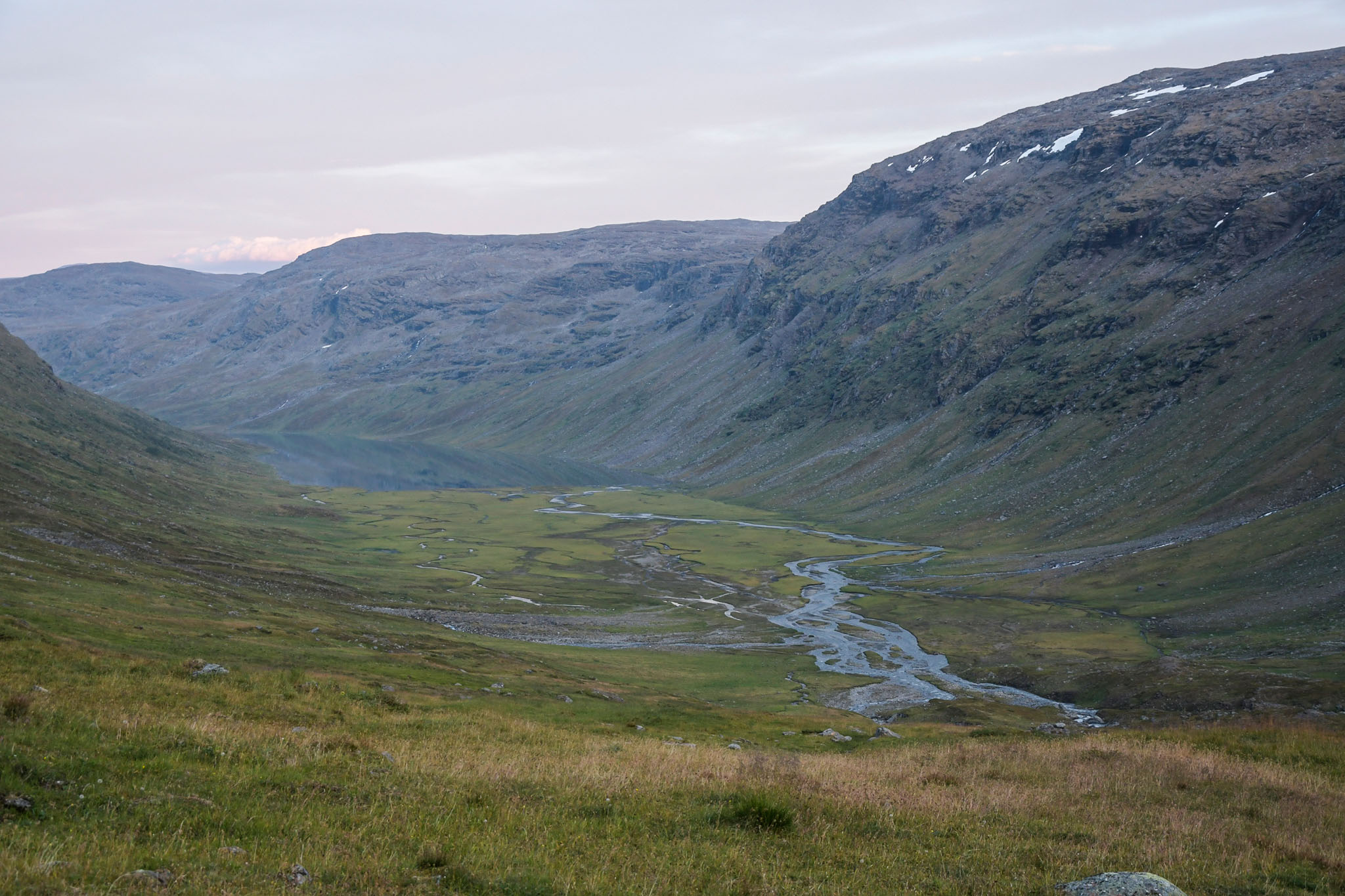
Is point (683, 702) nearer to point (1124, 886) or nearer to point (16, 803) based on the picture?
point (1124, 886)

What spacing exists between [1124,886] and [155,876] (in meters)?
14.7

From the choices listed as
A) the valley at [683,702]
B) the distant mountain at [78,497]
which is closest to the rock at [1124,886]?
the valley at [683,702]

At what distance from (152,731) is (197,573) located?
3290 inches

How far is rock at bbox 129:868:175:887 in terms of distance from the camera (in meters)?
12.3

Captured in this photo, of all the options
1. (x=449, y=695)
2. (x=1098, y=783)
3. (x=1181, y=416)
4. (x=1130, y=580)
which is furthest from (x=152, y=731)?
(x=1181, y=416)

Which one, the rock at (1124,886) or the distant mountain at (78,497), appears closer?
the rock at (1124,886)

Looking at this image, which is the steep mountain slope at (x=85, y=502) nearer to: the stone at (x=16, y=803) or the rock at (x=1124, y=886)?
the stone at (x=16, y=803)

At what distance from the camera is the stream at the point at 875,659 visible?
86.8m

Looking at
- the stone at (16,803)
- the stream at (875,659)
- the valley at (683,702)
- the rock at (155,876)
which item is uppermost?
the stone at (16,803)

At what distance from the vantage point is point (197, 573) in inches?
3723

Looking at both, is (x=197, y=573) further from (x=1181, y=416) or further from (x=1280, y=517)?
(x=1181, y=416)

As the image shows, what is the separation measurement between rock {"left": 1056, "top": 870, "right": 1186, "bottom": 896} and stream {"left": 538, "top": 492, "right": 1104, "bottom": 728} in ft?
218

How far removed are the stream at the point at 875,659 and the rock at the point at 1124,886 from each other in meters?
66.6

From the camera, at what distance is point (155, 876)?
1243 centimetres
